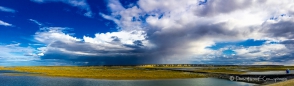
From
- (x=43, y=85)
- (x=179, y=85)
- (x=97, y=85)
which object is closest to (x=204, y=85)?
(x=179, y=85)

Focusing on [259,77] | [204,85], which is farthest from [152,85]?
[259,77]

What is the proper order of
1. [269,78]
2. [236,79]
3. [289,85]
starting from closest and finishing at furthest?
[289,85], [269,78], [236,79]

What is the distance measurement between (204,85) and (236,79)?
19728mm

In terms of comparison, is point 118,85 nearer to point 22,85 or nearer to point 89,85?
point 89,85

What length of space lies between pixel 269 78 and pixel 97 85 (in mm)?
44158

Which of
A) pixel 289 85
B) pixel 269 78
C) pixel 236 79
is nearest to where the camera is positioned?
pixel 289 85

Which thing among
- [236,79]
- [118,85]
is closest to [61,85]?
[118,85]

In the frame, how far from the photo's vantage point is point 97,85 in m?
51.1

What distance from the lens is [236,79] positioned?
67.3 metres

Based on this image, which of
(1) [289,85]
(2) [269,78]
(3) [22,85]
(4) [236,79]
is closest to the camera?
(1) [289,85]

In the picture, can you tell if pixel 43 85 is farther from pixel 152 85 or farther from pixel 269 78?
pixel 269 78

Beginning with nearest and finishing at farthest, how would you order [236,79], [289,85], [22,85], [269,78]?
[289,85] → [22,85] → [269,78] → [236,79]

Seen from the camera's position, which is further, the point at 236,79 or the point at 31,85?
the point at 236,79

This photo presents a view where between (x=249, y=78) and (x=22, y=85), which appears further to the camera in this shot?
(x=249, y=78)
